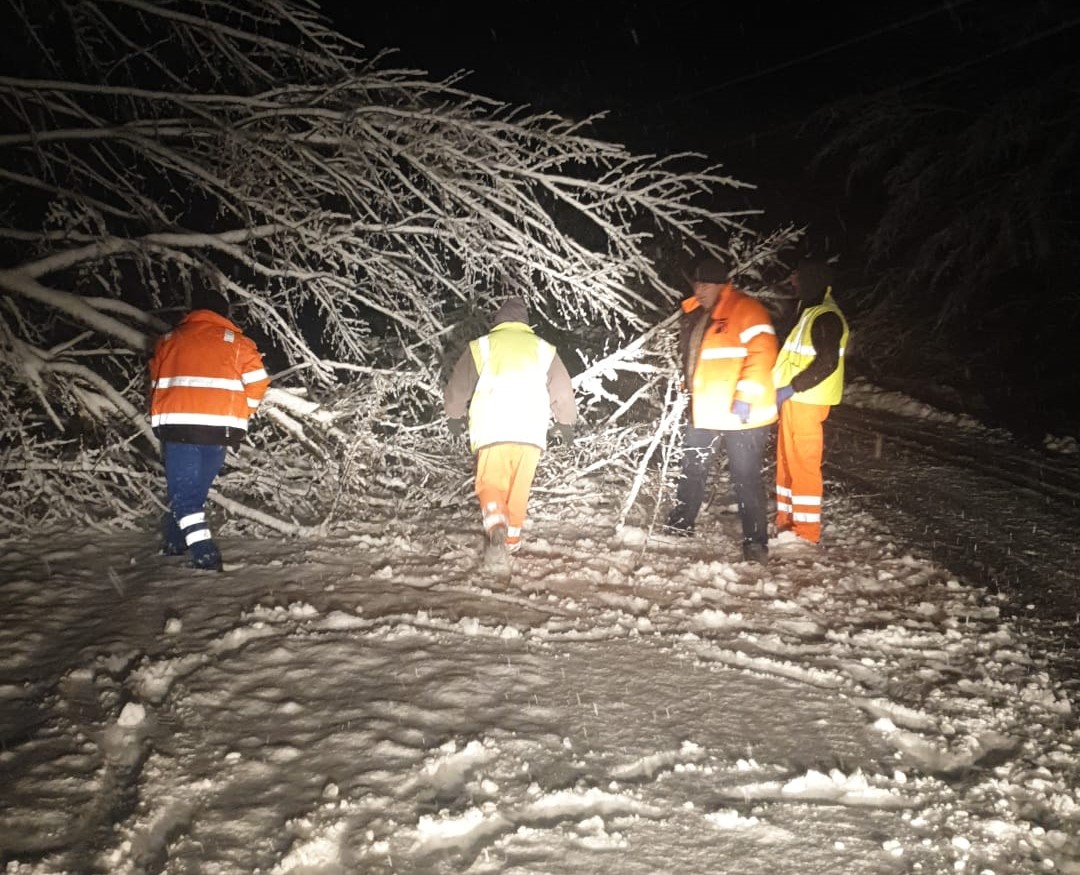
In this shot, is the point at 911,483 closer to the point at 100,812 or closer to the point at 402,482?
the point at 402,482

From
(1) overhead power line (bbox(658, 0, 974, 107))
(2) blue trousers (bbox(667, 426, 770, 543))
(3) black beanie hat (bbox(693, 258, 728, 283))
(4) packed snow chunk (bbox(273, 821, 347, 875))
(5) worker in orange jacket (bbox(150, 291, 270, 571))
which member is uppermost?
(1) overhead power line (bbox(658, 0, 974, 107))

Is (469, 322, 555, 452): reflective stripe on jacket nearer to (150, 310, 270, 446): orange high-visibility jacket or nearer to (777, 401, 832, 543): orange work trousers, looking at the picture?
(150, 310, 270, 446): orange high-visibility jacket

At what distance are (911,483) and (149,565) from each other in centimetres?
645

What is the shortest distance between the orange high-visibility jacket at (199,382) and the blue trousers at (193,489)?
12 centimetres

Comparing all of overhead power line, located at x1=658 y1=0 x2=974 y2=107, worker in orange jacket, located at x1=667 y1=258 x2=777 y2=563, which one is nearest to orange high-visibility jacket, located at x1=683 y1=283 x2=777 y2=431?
worker in orange jacket, located at x1=667 y1=258 x2=777 y2=563

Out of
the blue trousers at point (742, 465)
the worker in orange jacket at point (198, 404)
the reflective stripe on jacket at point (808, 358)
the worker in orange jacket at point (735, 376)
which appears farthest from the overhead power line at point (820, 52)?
the worker in orange jacket at point (198, 404)

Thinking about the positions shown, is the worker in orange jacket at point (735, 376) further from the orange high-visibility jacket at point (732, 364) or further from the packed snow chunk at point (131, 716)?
the packed snow chunk at point (131, 716)

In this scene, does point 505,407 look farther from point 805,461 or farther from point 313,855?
point 313,855

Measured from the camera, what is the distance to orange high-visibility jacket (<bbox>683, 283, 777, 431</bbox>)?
565 centimetres

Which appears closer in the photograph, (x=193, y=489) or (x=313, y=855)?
(x=313, y=855)

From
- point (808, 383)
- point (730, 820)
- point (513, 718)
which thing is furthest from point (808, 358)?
point (730, 820)

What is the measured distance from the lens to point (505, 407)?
519cm

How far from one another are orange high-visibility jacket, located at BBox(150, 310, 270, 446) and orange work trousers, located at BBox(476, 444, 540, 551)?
1.53m

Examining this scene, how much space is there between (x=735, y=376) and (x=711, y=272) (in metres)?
0.71
